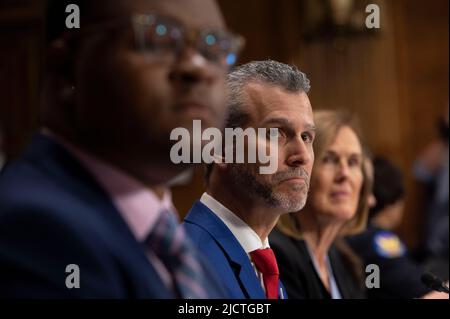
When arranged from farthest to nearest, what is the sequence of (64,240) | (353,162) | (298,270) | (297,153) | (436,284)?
(353,162) < (298,270) < (436,284) < (297,153) < (64,240)

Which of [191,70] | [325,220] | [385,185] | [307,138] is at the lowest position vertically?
[385,185]

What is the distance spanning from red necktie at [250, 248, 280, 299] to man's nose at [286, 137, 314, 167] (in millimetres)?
159

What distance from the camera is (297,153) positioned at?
112 cm

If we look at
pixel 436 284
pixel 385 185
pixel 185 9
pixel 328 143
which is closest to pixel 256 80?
pixel 185 9

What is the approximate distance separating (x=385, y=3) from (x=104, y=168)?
4257 mm

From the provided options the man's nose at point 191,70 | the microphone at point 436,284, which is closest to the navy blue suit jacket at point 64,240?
the man's nose at point 191,70

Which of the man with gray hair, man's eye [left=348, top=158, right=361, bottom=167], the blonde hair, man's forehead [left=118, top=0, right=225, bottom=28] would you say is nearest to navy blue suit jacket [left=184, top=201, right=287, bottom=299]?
the man with gray hair

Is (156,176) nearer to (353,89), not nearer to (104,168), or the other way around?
(104,168)

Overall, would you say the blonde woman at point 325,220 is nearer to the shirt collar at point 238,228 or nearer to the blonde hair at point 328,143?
the blonde hair at point 328,143

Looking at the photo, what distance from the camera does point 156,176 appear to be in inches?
32.9

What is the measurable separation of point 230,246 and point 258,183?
4.4 inches

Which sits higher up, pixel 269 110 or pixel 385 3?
pixel 385 3

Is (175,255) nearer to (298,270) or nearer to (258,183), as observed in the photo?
(258,183)
